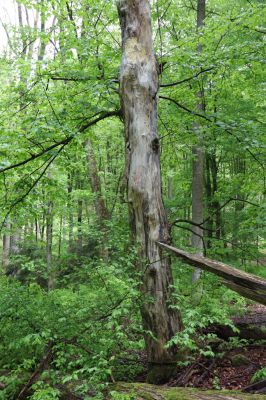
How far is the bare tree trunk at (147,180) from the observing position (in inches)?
180

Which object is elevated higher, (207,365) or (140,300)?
(140,300)

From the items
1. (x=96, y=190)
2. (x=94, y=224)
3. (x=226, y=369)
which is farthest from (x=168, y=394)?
(x=96, y=190)

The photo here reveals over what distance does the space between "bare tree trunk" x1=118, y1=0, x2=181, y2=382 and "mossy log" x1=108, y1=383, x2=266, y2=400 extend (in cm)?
75

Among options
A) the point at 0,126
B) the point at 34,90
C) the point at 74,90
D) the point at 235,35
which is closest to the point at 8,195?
the point at 0,126

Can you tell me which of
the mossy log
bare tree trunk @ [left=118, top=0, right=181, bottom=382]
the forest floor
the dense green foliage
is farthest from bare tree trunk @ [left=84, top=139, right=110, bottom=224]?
the mossy log

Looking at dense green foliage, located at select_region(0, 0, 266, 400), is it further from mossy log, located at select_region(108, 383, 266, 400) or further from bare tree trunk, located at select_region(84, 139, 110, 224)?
bare tree trunk, located at select_region(84, 139, 110, 224)

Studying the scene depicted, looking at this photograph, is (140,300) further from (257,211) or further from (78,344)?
(257,211)

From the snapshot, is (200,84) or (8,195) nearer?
(8,195)

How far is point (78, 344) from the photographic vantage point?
407 centimetres

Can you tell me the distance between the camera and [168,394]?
144 inches

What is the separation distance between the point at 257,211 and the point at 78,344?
4.07m

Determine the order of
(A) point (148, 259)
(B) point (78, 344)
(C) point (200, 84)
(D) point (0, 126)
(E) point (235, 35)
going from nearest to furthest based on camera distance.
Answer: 1. (B) point (78, 344)
2. (A) point (148, 259)
3. (D) point (0, 126)
4. (C) point (200, 84)
5. (E) point (235, 35)

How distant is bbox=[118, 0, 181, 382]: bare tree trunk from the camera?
15.0 ft

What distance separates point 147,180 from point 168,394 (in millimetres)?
2617
